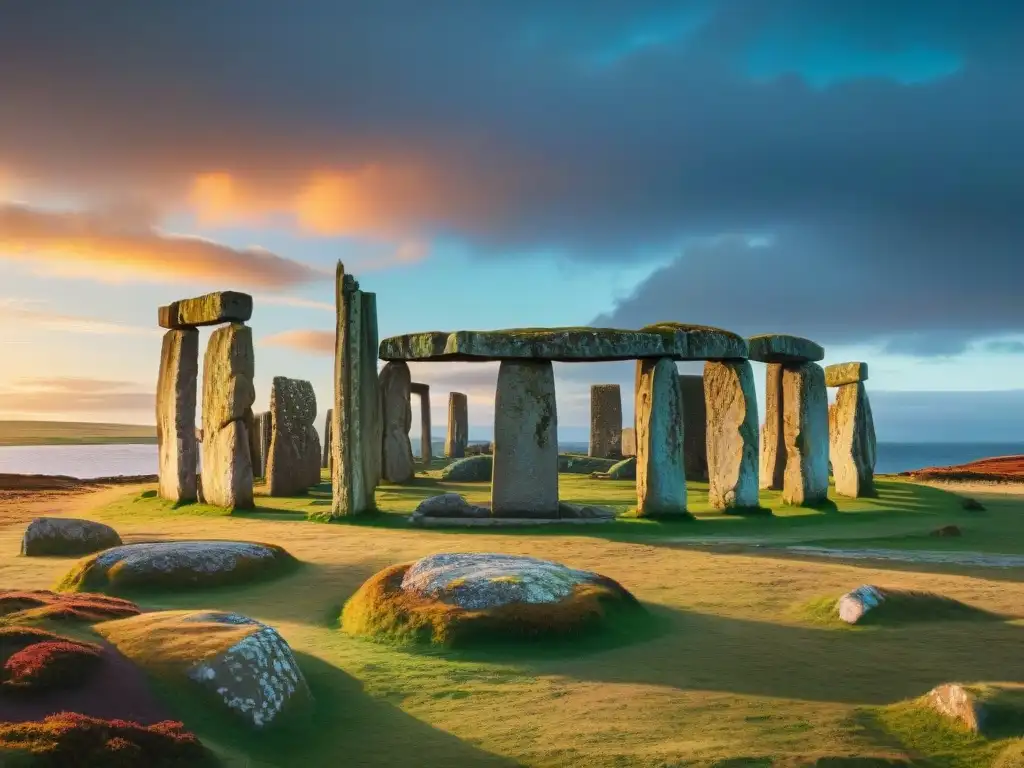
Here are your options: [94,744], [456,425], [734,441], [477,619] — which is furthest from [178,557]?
[456,425]

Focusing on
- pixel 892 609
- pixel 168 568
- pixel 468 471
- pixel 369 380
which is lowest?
pixel 892 609

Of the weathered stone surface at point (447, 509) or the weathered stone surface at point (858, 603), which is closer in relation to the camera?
the weathered stone surface at point (858, 603)

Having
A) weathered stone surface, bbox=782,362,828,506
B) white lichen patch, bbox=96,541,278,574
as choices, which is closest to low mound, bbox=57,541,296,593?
white lichen patch, bbox=96,541,278,574

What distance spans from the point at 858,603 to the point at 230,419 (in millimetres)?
12545

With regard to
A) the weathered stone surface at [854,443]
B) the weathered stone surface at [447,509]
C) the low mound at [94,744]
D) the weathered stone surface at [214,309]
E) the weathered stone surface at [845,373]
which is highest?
the weathered stone surface at [214,309]

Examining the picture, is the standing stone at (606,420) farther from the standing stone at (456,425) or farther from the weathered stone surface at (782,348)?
the weathered stone surface at (782,348)

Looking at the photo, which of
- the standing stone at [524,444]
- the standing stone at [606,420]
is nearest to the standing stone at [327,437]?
the standing stone at [606,420]

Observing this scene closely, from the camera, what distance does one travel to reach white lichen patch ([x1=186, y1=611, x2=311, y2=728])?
5223 mm

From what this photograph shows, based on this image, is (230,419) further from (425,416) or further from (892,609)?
(425,416)

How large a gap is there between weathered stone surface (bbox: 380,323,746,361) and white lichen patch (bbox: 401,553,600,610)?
7.32 metres

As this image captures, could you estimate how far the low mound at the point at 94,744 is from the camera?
157 inches

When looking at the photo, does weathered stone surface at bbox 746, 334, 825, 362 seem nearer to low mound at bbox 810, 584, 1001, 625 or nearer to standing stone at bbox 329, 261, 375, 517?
standing stone at bbox 329, 261, 375, 517

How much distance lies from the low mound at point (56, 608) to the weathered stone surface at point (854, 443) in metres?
16.9

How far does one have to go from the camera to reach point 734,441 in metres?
16.6
